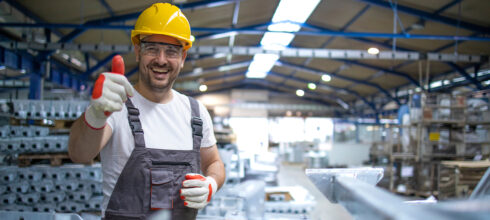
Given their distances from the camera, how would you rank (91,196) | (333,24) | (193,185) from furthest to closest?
(333,24) < (91,196) < (193,185)

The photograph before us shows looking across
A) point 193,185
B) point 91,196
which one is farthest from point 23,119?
point 193,185

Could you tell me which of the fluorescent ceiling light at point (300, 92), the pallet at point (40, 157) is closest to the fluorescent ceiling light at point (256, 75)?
the fluorescent ceiling light at point (300, 92)

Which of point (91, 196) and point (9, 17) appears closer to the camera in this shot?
point (91, 196)

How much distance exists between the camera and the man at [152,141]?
A: 151 centimetres

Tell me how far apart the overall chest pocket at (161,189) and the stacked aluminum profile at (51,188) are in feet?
10.9

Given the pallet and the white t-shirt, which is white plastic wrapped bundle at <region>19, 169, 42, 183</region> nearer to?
the pallet

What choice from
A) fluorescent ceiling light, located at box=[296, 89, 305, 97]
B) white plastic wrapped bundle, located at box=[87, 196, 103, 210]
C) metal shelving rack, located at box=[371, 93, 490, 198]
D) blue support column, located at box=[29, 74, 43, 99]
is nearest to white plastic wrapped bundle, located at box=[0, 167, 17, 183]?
white plastic wrapped bundle, located at box=[87, 196, 103, 210]

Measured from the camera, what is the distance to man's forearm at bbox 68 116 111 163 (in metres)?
1.39

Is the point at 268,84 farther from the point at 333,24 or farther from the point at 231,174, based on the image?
the point at 231,174

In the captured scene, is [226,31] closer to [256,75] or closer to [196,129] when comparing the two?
[196,129]

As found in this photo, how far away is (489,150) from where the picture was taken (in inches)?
328

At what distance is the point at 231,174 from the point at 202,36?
5.01 metres

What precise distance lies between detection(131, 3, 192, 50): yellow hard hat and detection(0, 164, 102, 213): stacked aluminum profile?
133 inches

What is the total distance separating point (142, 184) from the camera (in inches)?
60.2
